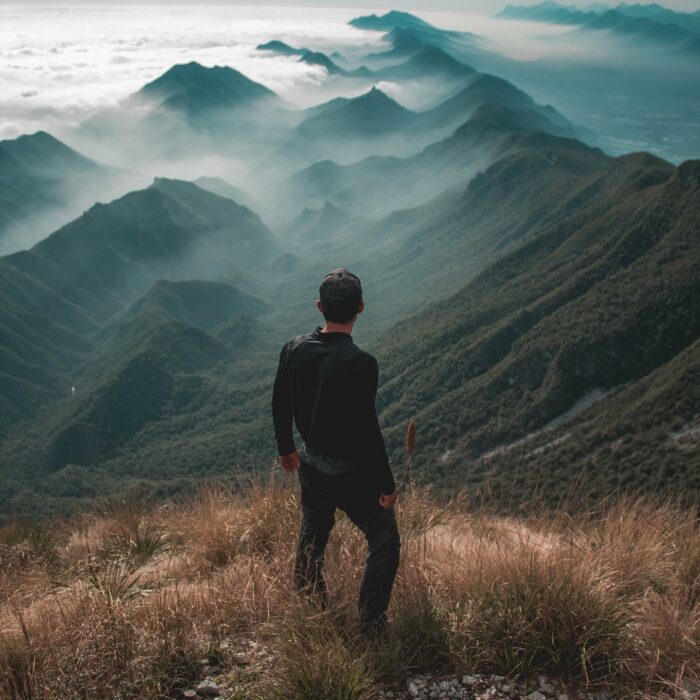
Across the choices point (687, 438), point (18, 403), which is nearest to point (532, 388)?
point (687, 438)

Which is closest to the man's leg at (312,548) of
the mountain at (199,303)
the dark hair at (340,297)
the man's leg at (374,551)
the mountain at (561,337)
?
the man's leg at (374,551)

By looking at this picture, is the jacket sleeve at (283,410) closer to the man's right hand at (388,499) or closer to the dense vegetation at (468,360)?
the man's right hand at (388,499)

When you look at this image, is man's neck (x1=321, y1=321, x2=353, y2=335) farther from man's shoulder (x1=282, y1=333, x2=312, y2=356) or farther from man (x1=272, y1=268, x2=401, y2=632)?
man's shoulder (x1=282, y1=333, x2=312, y2=356)

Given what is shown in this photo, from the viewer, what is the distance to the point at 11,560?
23.0 feet

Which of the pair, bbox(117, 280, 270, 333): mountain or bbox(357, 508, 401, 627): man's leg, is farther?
bbox(117, 280, 270, 333): mountain

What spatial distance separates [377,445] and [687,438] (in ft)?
196

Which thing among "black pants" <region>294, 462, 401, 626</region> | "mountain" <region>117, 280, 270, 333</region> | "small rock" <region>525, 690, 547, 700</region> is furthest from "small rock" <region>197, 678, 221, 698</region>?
"mountain" <region>117, 280, 270, 333</region>

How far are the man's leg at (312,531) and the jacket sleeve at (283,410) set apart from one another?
247 mm

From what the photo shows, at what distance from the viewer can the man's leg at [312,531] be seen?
14.8ft

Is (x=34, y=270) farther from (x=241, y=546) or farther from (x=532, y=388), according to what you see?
(x=241, y=546)

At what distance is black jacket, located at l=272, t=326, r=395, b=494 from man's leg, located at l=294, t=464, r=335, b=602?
1.10ft

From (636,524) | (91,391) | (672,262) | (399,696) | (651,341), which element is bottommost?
(91,391)

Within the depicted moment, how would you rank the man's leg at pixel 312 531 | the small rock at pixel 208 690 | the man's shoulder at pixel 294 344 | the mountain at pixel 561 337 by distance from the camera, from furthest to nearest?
the mountain at pixel 561 337, the man's leg at pixel 312 531, the man's shoulder at pixel 294 344, the small rock at pixel 208 690

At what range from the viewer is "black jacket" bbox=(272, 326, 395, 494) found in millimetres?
4172
